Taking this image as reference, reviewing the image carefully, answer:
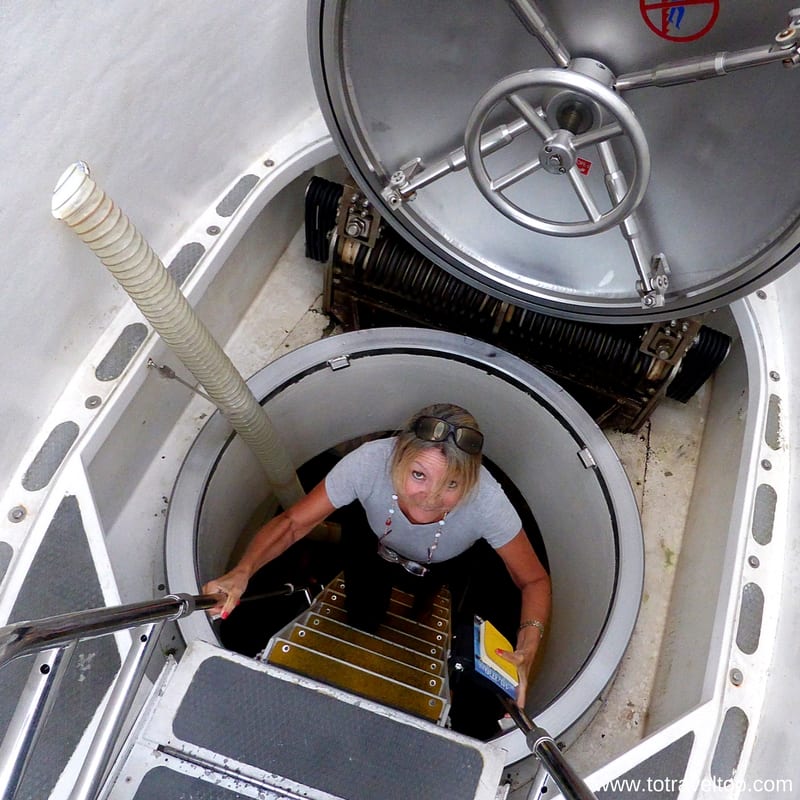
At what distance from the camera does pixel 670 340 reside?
5.55 ft

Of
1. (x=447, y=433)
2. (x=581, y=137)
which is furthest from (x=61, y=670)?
(x=581, y=137)

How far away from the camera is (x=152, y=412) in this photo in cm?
157

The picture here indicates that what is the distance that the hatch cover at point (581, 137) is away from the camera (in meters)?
1.06

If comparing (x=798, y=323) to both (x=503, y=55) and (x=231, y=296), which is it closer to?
(x=503, y=55)

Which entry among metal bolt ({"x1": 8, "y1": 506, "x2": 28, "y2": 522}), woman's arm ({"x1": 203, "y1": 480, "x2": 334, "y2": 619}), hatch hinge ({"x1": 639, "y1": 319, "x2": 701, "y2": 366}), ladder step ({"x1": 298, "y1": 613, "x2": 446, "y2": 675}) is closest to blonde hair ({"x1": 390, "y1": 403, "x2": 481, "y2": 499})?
woman's arm ({"x1": 203, "y1": 480, "x2": 334, "y2": 619})

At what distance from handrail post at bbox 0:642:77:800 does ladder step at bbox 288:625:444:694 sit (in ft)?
2.31

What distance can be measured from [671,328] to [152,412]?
4.02ft

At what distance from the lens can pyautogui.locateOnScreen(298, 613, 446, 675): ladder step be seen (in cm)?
159

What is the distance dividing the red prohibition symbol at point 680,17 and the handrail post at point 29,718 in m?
1.16

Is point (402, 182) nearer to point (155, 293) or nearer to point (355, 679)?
point (155, 293)

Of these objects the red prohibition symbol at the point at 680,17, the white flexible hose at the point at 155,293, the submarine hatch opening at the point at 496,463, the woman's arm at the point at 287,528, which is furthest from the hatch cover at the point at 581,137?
the woman's arm at the point at 287,528

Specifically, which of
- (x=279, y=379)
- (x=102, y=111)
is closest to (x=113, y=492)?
(x=279, y=379)

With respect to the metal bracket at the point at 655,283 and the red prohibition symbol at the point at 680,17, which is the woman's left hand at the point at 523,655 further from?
the red prohibition symbol at the point at 680,17

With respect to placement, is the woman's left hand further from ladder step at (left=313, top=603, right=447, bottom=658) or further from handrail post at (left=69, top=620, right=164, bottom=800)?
handrail post at (left=69, top=620, right=164, bottom=800)
